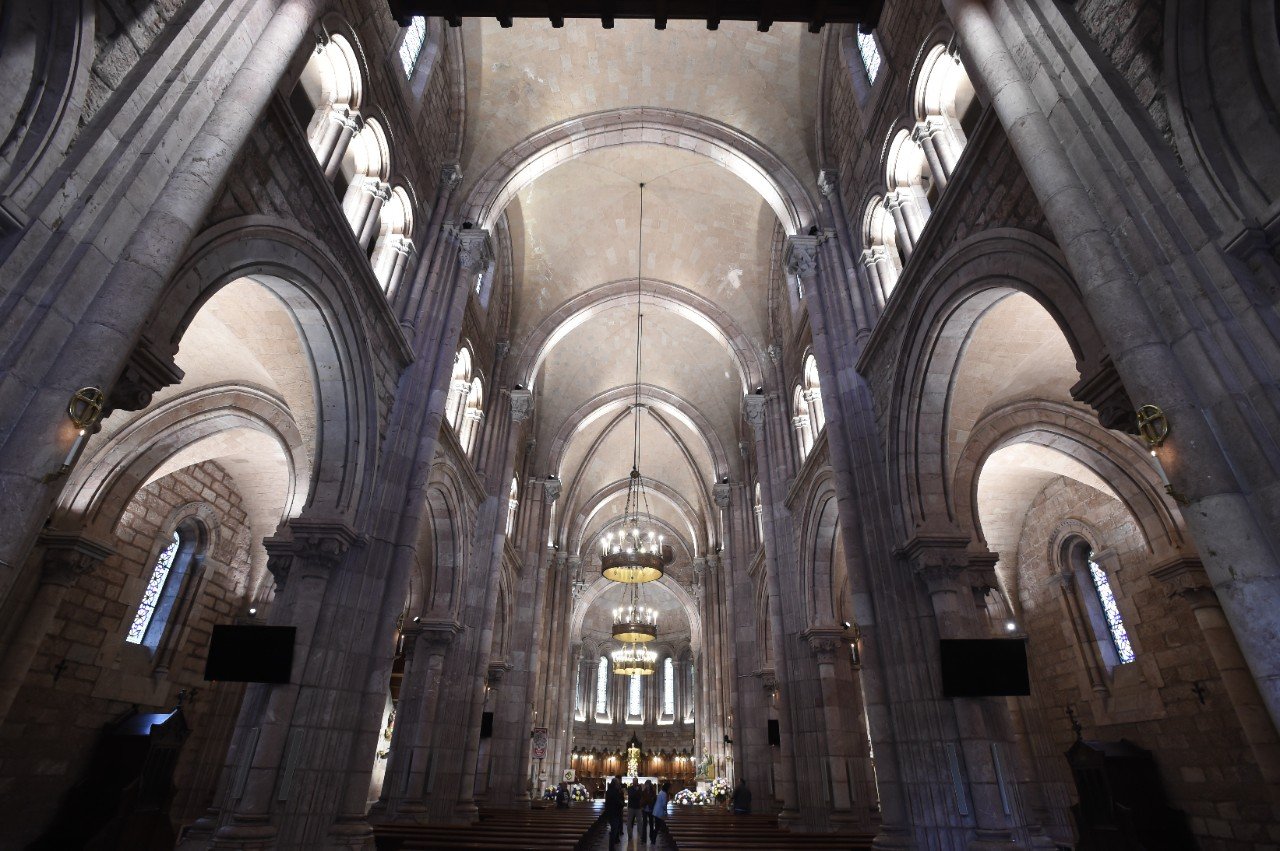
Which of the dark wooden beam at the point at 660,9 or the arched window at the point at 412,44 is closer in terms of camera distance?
the dark wooden beam at the point at 660,9

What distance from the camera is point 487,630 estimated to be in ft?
51.8

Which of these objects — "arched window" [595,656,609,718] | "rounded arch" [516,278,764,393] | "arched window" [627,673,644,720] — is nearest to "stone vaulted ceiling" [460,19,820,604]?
"rounded arch" [516,278,764,393]

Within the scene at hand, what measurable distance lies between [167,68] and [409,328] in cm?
625

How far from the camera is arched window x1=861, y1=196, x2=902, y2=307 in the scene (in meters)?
11.4

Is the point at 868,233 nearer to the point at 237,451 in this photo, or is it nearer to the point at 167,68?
the point at 167,68

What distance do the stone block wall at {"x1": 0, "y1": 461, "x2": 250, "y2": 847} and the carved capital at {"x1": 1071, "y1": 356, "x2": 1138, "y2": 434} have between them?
1597 cm

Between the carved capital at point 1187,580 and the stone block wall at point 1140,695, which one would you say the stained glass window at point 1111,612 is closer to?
the stone block wall at point 1140,695

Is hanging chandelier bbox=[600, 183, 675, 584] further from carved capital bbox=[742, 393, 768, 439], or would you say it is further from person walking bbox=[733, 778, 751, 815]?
person walking bbox=[733, 778, 751, 815]

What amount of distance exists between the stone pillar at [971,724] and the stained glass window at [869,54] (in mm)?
8567

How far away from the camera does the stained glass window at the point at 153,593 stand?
13812 millimetres

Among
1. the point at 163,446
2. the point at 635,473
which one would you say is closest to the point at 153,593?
the point at 163,446

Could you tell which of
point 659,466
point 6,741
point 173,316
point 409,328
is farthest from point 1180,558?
point 659,466

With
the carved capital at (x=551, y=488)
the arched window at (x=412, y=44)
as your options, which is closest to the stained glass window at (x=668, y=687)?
the carved capital at (x=551, y=488)

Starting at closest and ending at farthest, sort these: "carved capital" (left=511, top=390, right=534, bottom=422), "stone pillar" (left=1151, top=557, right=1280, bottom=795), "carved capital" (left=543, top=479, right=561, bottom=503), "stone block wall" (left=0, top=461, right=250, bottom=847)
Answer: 1. "stone pillar" (left=1151, top=557, right=1280, bottom=795)
2. "stone block wall" (left=0, top=461, right=250, bottom=847)
3. "carved capital" (left=511, top=390, right=534, bottom=422)
4. "carved capital" (left=543, top=479, right=561, bottom=503)
